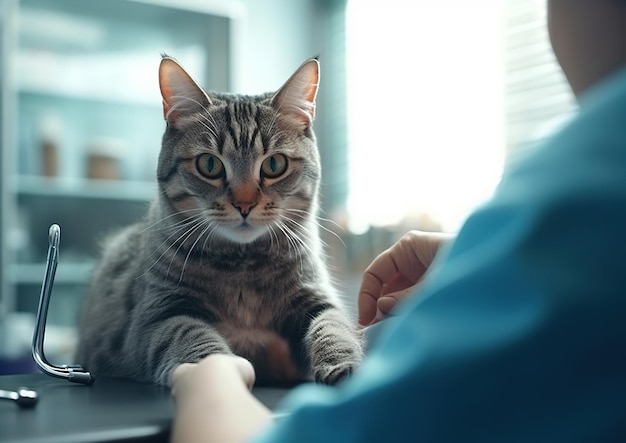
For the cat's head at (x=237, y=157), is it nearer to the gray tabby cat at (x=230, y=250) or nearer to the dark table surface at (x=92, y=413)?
the gray tabby cat at (x=230, y=250)

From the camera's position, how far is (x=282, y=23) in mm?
3889

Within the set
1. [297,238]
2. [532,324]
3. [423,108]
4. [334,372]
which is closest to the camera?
[532,324]

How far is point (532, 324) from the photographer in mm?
356

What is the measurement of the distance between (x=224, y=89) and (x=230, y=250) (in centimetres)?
246

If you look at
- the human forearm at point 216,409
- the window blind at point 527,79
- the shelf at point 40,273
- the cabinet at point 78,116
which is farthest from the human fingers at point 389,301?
the cabinet at point 78,116

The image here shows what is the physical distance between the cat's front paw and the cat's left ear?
51 centimetres

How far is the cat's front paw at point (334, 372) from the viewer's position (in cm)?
78

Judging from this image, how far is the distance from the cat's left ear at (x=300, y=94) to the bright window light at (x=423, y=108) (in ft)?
5.22

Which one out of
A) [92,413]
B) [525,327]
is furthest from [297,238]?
[525,327]

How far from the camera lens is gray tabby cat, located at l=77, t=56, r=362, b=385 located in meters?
0.98

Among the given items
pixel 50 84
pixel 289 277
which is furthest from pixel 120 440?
pixel 50 84

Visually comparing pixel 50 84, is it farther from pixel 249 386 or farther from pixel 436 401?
pixel 436 401

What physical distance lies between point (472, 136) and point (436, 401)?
271 cm

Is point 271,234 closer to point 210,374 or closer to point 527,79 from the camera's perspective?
point 210,374
